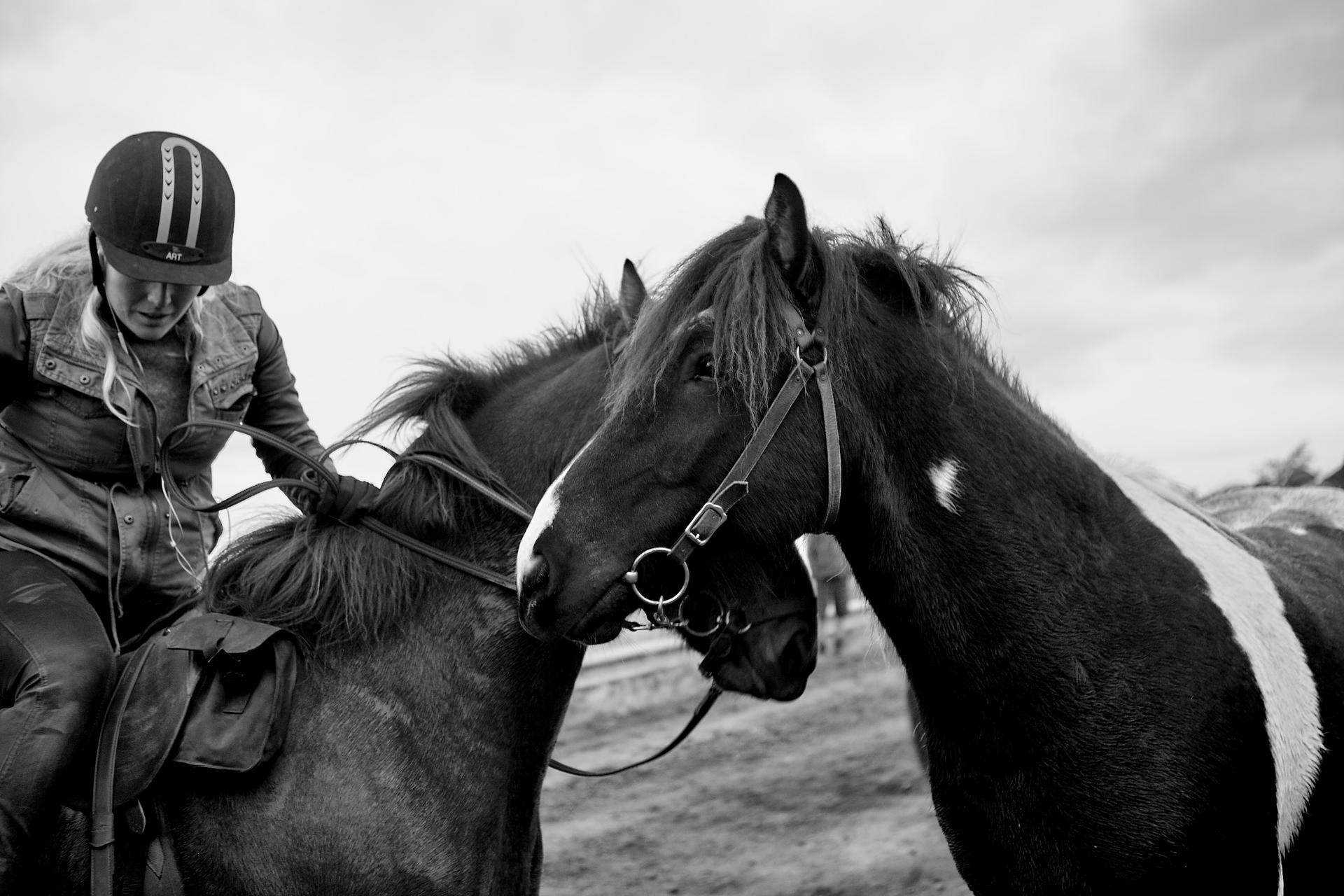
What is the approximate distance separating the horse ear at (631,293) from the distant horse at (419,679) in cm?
10

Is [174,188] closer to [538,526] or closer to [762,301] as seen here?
[538,526]

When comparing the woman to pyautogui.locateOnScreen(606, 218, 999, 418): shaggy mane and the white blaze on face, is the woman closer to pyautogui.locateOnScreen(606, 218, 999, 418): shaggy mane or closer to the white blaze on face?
the white blaze on face

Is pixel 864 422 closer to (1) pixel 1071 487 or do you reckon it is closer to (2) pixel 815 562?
(1) pixel 1071 487

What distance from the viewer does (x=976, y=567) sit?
252 cm

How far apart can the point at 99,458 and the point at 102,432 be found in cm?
8

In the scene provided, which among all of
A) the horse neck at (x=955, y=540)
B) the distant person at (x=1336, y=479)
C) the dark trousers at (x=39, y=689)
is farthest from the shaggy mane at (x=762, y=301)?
the distant person at (x=1336, y=479)

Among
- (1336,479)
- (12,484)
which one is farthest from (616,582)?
(1336,479)

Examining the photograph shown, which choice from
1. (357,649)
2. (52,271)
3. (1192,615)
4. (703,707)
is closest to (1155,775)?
(1192,615)

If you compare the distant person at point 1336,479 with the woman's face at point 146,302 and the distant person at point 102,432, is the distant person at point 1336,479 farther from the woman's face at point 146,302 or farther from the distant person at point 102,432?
the woman's face at point 146,302

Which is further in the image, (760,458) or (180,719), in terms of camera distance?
(180,719)

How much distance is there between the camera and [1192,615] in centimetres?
256

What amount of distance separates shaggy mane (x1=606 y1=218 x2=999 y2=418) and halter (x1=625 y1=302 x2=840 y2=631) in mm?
35

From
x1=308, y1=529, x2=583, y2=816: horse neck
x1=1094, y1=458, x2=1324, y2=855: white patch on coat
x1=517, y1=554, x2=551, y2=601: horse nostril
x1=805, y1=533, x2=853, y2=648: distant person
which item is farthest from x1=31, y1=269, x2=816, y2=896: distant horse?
x1=805, y1=533, x2=853, y2=648: distant person

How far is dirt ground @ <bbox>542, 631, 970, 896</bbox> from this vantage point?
574cm
